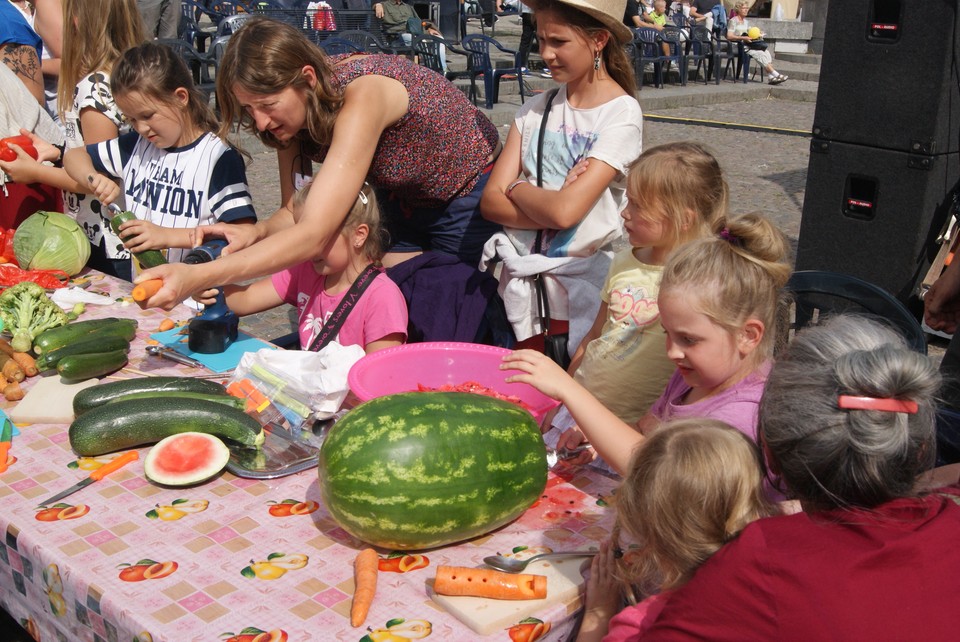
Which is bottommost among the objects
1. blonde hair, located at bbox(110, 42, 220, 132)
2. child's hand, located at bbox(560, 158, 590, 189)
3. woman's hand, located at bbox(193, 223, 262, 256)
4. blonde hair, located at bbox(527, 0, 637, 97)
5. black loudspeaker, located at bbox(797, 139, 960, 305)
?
black loudspeaker, located at bbox(797, 139, 960, 305)

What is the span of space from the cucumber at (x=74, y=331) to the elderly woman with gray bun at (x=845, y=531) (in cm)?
225

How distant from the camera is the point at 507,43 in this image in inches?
817

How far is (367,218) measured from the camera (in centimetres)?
315

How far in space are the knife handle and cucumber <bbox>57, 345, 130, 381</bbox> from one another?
0.52 m

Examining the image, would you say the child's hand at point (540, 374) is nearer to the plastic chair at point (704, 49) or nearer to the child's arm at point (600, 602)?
the child's arm at point (600, 602)

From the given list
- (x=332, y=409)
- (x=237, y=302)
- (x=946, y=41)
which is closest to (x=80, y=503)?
(x=332, y=409)

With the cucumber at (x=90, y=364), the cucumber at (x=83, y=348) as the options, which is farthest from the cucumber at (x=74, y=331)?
the cucumber at (x=90, y=364)

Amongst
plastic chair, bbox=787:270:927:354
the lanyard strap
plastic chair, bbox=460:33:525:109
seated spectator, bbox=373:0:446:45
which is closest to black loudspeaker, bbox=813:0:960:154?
plastic chair, bbox=787:270:927:354

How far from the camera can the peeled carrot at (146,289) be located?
2.43 metres

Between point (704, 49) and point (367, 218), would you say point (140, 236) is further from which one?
point (704, 49)

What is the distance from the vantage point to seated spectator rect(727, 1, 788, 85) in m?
19.5

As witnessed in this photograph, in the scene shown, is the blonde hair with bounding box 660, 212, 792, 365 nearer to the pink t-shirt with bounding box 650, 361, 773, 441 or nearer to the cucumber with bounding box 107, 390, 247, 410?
the pink t-shirt with bounding box 650, 361, 773, 441

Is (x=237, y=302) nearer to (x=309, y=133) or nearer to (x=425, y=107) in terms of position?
(x=309, y=133)

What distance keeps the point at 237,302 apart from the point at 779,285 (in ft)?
6.78
